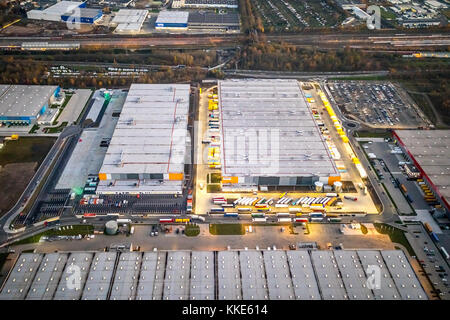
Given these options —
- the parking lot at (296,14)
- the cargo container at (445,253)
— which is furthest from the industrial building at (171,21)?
the cargo container at (445,253)

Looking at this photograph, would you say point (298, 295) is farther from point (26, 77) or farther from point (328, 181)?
point (26, 77)

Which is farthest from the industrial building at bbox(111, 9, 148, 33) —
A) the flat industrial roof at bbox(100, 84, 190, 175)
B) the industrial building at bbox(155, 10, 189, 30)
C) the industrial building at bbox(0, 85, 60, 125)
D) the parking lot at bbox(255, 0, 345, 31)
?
the parking lot at bbox(255, 0, 345, 31)

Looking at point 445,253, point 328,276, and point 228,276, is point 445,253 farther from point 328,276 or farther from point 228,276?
point 228,276

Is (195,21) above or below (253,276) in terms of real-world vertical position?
above

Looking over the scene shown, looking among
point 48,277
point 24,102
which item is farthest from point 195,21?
point 48,277

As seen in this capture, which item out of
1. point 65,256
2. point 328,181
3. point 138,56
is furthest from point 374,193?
point 138,56
